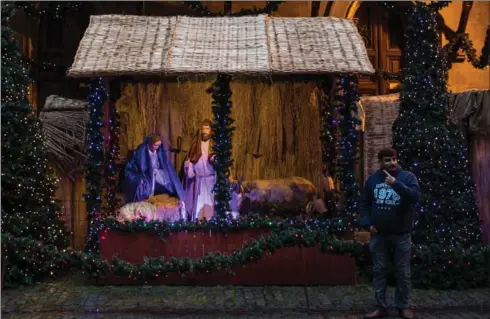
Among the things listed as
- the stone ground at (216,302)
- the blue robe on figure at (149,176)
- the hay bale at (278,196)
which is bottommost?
the stone ground at (216,302)

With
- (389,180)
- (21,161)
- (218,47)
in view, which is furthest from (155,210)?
(389,180)

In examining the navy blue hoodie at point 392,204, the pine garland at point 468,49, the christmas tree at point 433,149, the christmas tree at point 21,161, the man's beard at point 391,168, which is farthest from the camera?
the pine garland at point 468,49

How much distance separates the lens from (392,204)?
7309 mm

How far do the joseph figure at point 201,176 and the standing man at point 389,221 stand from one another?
331 centimetres

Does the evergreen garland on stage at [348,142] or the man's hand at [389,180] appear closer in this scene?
the man's hand at [389,180]

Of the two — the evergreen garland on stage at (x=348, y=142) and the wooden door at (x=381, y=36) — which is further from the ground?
the wooden door at (x=381, y=36)

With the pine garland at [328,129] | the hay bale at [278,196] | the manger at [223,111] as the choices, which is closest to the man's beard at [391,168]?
the manger at [223,111]

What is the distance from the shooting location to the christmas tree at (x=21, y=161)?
9.30 m

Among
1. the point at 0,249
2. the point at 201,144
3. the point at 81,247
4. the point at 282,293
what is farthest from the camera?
the point at 81,247

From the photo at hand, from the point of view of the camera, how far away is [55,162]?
11.1 metres

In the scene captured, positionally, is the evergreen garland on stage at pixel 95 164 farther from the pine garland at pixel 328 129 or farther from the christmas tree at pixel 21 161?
the pine garland at pixel 328 129

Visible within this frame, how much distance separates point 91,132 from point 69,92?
4449mm

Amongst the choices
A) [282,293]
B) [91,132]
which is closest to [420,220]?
[282,293]

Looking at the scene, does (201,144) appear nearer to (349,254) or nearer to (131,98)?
(131,98)
